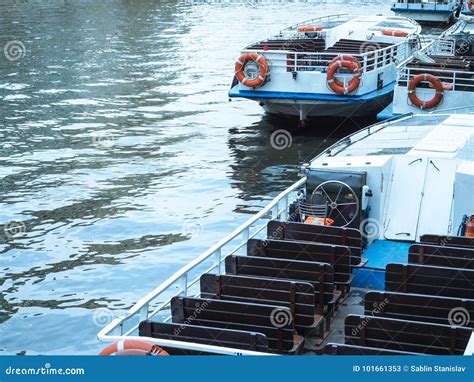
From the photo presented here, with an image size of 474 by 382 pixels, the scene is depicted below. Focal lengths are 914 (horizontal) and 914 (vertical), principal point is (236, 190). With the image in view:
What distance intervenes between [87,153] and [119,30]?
24.4m

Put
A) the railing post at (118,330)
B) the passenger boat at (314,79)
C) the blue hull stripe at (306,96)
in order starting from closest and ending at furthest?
the railing post at (118,330)
the passenger boat at (314,79)
the blue hull stripe at (306,96)

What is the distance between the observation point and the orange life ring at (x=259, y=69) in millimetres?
24344

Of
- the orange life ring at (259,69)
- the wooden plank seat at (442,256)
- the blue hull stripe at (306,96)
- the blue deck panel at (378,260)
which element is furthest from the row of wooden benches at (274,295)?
the orange life ring at (259,69)

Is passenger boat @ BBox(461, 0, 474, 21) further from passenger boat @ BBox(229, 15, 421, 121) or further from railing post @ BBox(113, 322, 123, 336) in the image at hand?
railing post @ BBox(113, 322, 123, 336)

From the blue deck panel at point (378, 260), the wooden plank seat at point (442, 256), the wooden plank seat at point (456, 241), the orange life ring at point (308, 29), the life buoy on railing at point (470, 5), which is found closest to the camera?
the wooden plank seat at point (442, 256)

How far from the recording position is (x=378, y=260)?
42.3 ft

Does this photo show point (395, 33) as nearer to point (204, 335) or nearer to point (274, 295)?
point (274, 295)

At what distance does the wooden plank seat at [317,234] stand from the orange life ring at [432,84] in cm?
1053

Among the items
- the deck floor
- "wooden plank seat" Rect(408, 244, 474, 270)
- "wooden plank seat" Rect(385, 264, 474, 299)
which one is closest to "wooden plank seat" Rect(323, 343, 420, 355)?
the deck floor

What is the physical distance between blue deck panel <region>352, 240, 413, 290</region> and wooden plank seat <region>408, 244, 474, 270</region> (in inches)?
22.6

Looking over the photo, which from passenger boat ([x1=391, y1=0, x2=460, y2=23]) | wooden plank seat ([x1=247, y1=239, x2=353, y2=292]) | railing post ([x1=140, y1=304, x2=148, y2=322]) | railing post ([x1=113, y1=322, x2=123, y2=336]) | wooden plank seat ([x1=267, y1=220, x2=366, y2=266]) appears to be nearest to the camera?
railing post ([x1=113, y1=322, x2=123, y2=336])

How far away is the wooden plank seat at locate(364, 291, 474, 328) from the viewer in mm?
9828

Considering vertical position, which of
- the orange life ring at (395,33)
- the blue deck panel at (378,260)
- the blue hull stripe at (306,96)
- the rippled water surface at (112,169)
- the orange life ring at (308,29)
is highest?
the orange life ring at (308,29)

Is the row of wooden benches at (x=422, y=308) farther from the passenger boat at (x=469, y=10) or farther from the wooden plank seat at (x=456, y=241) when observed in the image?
the passenger boat at (x=469, y=10)
